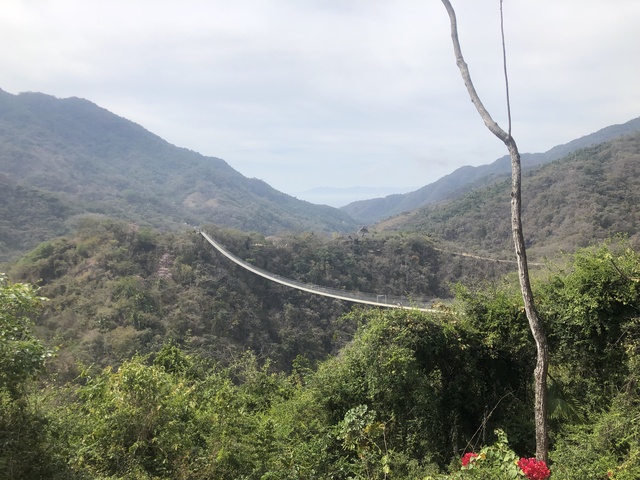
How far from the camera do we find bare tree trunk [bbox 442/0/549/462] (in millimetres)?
4230

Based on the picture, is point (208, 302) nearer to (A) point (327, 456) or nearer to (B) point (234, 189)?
(A) point (327, 456)

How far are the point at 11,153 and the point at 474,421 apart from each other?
3858 inches

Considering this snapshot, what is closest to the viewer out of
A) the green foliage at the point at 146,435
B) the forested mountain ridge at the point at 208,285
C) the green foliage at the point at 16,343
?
the green foliage at the point at 16,343

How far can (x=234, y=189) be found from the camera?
111562mm

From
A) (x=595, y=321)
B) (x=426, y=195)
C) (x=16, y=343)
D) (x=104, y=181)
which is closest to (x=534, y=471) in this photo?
(x=595, y=321)

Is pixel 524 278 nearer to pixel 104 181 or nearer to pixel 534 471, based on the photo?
pixel 534 471

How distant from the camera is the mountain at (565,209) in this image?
26.4 meters

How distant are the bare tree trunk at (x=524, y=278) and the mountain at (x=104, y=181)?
121 feet

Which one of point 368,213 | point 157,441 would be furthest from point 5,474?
point 368,213

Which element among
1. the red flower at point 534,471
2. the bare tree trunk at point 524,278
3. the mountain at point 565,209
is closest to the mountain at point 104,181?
the mountain at point 565,209

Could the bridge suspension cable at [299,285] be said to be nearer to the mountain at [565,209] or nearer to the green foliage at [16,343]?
the mountain at [565,209]

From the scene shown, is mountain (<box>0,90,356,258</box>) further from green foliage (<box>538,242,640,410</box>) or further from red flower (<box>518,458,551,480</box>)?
red flower (<box>518,458,551,480</box>)

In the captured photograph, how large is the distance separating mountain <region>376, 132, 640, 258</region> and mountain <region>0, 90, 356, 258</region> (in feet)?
109

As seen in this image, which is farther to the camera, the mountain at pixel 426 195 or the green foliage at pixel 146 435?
the mountain at pixel 426 195
